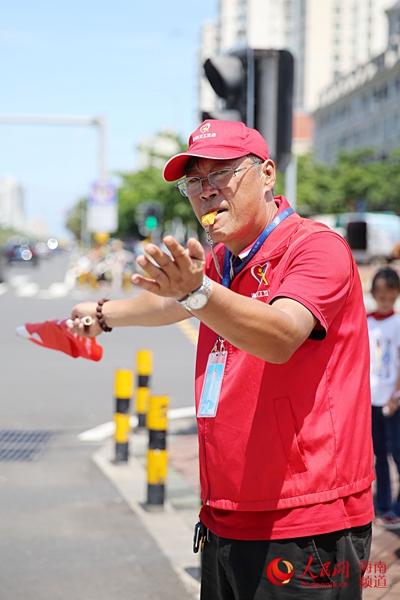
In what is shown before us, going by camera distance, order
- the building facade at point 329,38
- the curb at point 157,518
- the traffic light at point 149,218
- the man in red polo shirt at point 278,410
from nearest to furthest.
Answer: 1. the man in red polo shirt at point 278,410
2. the curb at point 157,518
3. the traffic light at point 149,218
4. the building facade at point 329,38

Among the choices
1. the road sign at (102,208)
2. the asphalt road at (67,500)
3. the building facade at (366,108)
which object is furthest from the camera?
the building facade at (366,108)

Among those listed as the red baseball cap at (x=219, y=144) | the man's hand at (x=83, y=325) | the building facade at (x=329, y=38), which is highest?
the building facade at (x=329, y=38)

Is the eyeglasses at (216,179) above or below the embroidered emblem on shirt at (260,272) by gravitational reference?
above

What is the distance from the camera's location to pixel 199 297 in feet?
6.28

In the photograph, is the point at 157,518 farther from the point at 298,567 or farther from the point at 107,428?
the point at 298,567

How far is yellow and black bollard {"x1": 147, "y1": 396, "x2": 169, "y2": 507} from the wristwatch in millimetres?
4166

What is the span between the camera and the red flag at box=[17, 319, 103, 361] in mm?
2969

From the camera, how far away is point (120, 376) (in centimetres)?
751

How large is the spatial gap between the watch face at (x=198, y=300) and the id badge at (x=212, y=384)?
1.43 feet

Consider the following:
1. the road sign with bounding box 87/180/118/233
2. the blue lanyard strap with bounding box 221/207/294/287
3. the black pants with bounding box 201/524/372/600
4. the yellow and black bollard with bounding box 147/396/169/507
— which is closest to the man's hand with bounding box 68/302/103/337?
the blue lanyard strap with bounding box 221/207/294/287

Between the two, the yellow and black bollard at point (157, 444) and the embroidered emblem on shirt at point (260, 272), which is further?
the yellow and black bollard at point (157, 444)

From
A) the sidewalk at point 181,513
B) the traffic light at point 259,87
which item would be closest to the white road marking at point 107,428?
the sidewalk at point 181,513

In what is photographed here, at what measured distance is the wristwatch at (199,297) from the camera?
1915mm

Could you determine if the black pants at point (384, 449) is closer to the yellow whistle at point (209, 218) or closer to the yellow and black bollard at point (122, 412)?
the yellow and black bollard at point (122, 412)
